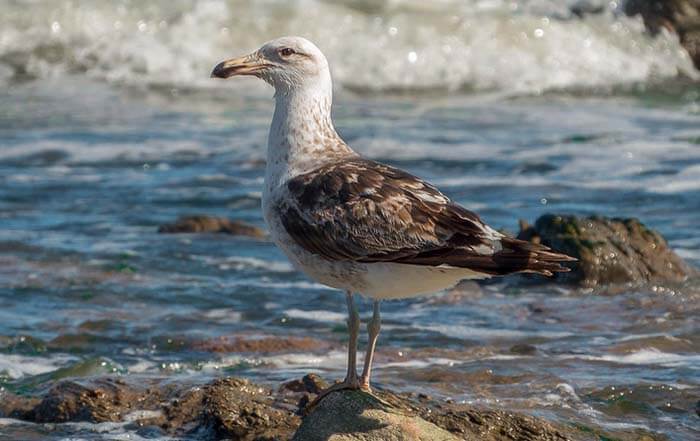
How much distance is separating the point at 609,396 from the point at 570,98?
1167 cm

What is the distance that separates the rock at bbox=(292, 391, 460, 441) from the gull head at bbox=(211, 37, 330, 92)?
1524mm

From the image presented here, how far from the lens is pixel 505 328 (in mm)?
8094

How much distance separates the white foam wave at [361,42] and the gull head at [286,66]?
479 inches

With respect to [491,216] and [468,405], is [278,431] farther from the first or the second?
[491,216]

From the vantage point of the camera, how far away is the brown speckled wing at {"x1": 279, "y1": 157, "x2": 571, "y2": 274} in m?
5.12

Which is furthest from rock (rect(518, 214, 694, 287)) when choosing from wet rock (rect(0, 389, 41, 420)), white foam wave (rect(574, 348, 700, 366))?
wet rock (rect(0, 389, 41, 420))

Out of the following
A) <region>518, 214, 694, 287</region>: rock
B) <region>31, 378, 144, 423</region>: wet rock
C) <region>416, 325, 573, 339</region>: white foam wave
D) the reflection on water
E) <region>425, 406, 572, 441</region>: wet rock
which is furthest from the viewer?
<region>518, 214, 694, 287</region>: rock

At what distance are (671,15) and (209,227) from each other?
12.2 m

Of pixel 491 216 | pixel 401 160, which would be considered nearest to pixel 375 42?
pixel 401 160

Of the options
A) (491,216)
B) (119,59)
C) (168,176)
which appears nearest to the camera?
(491,216)

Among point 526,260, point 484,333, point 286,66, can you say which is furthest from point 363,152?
point 526,260

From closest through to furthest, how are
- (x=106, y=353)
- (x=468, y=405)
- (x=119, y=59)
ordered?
1. (x=468, y=405)
2. (x=106, y=353)
3. (x=119, y=59)

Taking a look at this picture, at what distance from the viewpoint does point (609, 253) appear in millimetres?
9094

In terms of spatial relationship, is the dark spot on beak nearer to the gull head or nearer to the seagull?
the gull head
